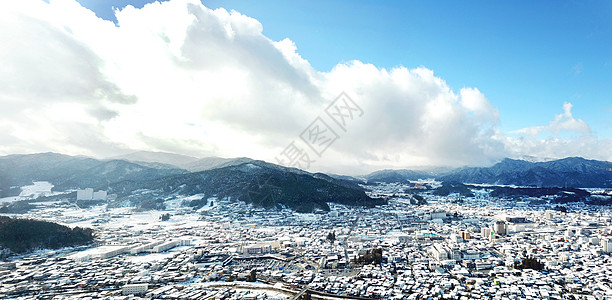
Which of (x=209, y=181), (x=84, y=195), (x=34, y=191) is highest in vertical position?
(x=209, y=181)

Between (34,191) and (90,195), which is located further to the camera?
(34,191)

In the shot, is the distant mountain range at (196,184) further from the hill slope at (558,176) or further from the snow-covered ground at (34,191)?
the hill slope at (558,176)

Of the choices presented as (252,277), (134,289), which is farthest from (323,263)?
(134,289)

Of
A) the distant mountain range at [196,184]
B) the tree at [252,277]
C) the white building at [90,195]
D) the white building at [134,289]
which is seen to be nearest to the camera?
the white building at [134,289]

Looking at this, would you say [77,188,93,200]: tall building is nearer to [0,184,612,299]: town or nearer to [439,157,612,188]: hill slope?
[0,184,612,299]: town

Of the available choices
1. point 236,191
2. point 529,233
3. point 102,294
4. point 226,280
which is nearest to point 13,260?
point 102,294

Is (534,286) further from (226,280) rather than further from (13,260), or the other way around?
(13,260)

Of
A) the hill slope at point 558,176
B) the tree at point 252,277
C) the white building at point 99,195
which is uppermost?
the hill slope at point 558,176

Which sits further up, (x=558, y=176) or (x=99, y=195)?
(x=558, y=176)

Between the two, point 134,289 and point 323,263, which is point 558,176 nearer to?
point 323,263

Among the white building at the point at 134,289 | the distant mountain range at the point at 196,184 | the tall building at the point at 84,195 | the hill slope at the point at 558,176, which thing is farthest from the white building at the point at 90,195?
the hill slope at the point at 558,176
